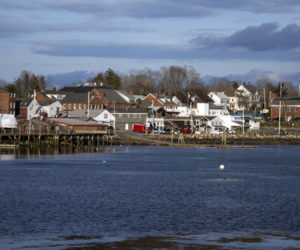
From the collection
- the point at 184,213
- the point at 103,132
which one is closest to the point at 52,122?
the point at 103,132

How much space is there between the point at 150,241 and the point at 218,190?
23889 millimetres

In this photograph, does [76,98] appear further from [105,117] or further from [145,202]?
[145,202]

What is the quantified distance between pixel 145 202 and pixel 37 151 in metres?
55.3

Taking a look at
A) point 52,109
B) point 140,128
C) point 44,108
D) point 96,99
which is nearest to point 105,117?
point 140,128

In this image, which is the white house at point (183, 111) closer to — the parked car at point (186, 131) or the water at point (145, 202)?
the parked car at point (186, 131)

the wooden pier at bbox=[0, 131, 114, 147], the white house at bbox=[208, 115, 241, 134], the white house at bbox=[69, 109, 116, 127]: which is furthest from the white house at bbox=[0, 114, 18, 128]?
the white house at bbox=[208, 115, 241, 134]

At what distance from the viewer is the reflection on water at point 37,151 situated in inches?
3570

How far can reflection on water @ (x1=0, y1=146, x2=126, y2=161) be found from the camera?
9067 centimetres

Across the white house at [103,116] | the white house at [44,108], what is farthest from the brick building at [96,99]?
the white house at [103,116]

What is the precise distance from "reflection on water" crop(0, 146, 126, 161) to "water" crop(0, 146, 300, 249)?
82.8 inches

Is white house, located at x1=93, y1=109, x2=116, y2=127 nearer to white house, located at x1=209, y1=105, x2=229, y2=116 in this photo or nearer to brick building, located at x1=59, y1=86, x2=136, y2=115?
brick building, located at x1=59, y1=86, x2=136, y2=115

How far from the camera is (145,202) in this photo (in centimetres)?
4853

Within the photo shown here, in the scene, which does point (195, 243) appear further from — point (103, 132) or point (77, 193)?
point (103, 132)

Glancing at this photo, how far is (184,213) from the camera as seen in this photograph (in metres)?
43.3
